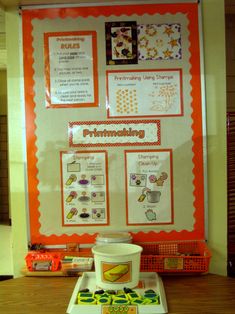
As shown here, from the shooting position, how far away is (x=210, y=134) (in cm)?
190

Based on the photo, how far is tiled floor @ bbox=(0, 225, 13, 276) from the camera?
13.0ft

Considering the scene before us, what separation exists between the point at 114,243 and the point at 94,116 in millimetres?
622

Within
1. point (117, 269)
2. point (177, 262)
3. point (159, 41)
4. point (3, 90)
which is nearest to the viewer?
point (117, 269)

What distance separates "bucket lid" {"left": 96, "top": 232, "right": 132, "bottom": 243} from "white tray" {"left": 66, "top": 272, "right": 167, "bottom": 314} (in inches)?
6.4

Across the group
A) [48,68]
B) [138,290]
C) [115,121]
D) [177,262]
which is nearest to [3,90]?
[48,68]

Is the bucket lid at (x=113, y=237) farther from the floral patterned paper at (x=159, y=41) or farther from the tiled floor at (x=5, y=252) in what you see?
the tiled floor at (x=5, y=252)

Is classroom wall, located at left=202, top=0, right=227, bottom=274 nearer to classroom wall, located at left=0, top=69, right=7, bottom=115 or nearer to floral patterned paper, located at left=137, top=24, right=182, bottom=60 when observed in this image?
floral patterned paper, located at left=137, top=24, right=182, bottom=60

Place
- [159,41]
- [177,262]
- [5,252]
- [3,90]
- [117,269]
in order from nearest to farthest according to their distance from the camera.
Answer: [117,269], [177,262], [159,41], [5,252], [3,90]

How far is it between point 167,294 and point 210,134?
79cm

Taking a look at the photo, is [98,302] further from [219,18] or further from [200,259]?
[219,18]

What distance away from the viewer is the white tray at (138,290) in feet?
4.55

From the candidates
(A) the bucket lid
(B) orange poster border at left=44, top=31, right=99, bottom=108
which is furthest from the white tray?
(B) orange poster border at left=44, top=31, right=99, bottom=108

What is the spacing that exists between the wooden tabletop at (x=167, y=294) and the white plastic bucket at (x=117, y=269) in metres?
0.15

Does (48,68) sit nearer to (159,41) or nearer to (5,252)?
(159,41)
